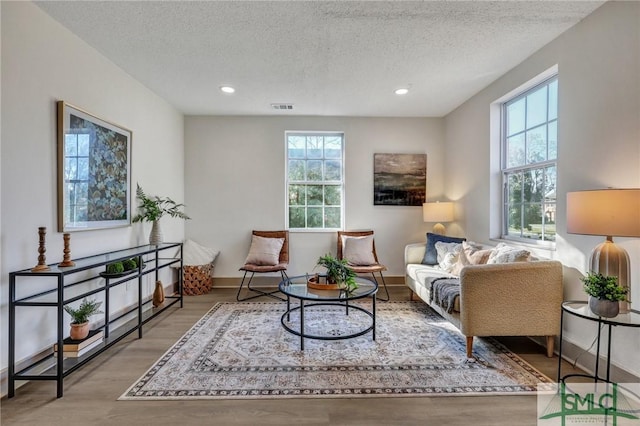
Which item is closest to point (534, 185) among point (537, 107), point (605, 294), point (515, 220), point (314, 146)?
point (515, 220)

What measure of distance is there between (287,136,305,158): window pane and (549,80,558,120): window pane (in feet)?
9.87

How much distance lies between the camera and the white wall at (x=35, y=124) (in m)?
1.90

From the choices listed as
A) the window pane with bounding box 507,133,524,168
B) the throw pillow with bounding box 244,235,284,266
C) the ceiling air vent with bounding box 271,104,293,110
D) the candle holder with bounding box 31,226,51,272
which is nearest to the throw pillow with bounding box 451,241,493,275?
the window pane with bounding box 507,133,524,168

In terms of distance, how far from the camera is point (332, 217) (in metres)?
4.66

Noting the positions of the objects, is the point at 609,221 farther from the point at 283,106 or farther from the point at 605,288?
the point at 283,106

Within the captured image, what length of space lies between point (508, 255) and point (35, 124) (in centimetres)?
365

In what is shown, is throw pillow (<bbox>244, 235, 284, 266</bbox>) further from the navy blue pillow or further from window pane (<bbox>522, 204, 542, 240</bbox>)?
window pane (<bbox>522, 204, 542, 240</bbox>)

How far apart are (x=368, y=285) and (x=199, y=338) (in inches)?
62.2

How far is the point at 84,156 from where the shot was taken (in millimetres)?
2486

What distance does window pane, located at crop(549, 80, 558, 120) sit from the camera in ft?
8.54

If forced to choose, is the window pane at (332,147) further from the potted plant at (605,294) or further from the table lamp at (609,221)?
the potted plant at (605,294)

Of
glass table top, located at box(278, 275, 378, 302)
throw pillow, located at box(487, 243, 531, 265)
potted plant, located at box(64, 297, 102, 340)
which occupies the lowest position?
potted plant, located at box(64, 297, 102, 340)

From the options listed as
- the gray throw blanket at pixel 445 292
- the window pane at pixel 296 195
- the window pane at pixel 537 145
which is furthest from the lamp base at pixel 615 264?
the window pane at pixel 296 195

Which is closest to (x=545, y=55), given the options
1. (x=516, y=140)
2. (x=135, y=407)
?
(x=516, y=140)
